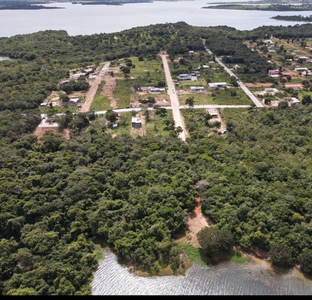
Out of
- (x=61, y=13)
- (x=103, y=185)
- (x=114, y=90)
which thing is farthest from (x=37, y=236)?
Result: (x=61, y=13)

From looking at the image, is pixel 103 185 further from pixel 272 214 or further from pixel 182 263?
pixel 272 214

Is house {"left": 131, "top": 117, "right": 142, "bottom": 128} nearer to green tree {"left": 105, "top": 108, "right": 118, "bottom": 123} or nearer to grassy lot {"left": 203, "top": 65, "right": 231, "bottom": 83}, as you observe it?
green tree {"left": 105, "top": 108, "right": 118, "bottom": 123}

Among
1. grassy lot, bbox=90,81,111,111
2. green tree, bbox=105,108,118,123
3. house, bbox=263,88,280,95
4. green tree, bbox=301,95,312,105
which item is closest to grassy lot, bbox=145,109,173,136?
green tree, bbox=105,108,118,123

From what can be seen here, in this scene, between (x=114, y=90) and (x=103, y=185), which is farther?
(x=114, y=90)

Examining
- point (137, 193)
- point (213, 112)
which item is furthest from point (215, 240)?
point (213, 112)

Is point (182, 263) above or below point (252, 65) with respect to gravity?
below

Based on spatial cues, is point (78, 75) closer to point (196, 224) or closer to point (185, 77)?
point (185, 77)

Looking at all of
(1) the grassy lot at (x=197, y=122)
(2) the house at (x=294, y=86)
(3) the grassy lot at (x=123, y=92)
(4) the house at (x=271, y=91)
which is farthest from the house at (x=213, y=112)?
(2) the house at (x=294, y=86)
